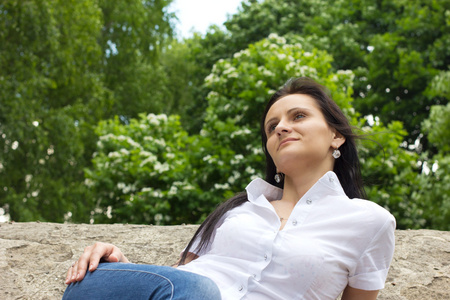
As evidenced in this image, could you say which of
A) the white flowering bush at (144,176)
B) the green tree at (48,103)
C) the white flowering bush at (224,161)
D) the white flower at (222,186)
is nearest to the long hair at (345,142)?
the white flowering bush at (224,161)

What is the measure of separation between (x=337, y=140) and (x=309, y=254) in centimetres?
58

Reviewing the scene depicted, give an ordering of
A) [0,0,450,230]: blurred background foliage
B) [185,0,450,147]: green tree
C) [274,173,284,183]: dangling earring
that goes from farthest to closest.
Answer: [185,0,450,147]: green tree → [0,0,450,230]: blurred background foliage → [274,173,284,183]: dangling earring

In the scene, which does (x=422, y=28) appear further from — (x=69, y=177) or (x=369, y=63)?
(x=69, y=177)

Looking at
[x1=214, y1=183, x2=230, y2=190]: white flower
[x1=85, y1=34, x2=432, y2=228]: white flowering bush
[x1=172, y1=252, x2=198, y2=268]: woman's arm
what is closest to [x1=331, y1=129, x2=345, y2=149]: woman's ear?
[x1=172, y1=252, x2=198, y2=268]: woman's arm

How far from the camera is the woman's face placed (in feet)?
5.84

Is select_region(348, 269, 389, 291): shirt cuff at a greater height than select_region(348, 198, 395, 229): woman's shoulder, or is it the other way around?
select_region(348, 198, 395, 229): woman's shoulder

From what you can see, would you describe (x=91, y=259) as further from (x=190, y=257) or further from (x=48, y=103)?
(x=48, y=103)

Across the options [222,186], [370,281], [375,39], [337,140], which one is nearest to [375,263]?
[370,281]

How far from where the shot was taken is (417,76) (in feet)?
33.9

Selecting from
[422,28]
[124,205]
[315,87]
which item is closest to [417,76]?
[422,28]

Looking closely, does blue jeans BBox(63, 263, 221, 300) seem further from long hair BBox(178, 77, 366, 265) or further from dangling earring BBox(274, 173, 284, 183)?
dangling earring BBox(274, 173, 284, 183)

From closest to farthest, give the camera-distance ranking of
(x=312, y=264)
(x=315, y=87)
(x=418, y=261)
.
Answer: (x=312, y=264), (x=315, y=87), (x=418, y=261)

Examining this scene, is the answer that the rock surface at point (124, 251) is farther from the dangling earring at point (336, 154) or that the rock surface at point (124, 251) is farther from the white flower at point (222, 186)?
the white flower at point (222, 186)

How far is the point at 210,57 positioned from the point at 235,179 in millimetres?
6177
